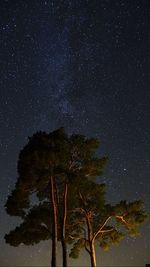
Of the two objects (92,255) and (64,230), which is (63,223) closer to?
(64,230)

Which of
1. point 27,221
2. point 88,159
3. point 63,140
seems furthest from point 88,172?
point 27,221

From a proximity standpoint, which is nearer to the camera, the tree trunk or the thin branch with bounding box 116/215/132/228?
the tree trunk

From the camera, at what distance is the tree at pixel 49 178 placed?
27188 mm

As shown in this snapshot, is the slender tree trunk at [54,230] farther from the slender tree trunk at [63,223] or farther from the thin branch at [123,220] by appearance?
the thin branch at [123,220]

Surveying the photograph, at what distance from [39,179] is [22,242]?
472 centimetres

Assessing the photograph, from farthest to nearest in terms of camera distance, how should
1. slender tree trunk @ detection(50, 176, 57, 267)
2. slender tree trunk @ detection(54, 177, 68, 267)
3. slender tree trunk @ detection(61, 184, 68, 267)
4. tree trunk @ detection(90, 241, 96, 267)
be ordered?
1. tree trunk @ detection(90, 241, 96, 267)
2. slender tree trunk @ detection(54, 177, 68, 267)
3. slender tree trunk @ detection(61, 184, 68, 267)
4. slender tree trunk @ detection(50, 176, 57, 267)

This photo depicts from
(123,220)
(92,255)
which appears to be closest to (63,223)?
(92,255)

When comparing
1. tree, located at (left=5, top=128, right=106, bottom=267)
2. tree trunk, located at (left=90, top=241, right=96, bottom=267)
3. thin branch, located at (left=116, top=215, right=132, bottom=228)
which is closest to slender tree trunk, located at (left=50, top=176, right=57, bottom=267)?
tree, located at (left=5, top=128, right=106, bottom=267)

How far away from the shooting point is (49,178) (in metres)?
28.4

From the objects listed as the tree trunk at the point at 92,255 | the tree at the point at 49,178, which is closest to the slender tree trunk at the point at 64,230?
the tree at the point at 49,178

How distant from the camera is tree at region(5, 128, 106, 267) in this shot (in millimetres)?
27188

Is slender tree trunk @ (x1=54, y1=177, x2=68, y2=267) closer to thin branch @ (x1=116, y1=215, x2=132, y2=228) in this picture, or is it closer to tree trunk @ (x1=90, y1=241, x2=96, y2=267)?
tree trunk @ (x1=90, y1=241, x2=96, y2=267)

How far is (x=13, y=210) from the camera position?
28.7m

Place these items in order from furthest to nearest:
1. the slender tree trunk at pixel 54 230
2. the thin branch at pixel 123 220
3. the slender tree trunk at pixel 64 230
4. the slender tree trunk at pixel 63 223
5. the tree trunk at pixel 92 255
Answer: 1. the thin branch at pixel 123 220
2. the tree trunk at pixel 92 255
3. the slender tree trunk at pixel 63 223
4. the slender tree trunk at pixel 64 230
5. the slender tree trunk at pixel 54 230
